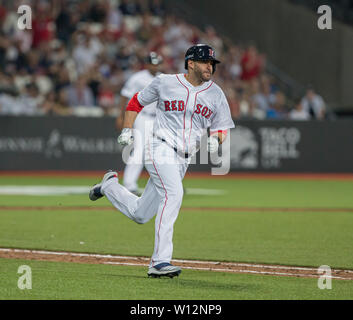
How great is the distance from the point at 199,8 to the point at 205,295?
81.2 ft

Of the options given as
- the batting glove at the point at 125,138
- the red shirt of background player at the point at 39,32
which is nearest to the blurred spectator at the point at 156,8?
the red shirt of background player at the point at 39,32

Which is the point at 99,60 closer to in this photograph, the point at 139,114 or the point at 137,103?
the point at 139,114

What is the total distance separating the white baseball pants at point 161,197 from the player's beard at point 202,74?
754 mm

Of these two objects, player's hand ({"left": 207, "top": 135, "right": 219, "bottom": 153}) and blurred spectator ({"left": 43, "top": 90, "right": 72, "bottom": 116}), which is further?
blurred spectator ({"left": 43, "top": 90, "right": 72, "bottom": 116})

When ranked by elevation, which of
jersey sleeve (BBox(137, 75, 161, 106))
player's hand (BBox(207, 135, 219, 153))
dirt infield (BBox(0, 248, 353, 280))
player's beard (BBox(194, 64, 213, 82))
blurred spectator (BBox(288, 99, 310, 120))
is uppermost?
blurred spectator (BBox(288, 99, 310, 120))

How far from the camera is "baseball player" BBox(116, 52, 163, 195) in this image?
49.9 feet

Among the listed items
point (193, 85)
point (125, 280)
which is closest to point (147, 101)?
point (193, 85)

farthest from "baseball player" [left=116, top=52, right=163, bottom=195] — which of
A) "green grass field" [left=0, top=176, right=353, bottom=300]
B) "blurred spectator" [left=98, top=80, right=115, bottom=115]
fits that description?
"blurred spectator" [left=98, top=80, right=115, bottom=115]

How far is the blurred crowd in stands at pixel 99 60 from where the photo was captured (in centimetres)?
2331

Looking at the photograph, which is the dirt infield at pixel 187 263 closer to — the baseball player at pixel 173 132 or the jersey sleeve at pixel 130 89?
the baseball player at pixel 173 132

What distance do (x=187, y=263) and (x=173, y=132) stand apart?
1.67 metres

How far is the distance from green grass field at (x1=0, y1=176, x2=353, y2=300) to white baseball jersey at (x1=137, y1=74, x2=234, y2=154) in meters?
1.41

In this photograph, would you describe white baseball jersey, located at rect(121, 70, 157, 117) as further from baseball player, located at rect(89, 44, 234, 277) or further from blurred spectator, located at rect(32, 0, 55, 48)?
blurred spectator, located at rect(32, 0, 55, 48)

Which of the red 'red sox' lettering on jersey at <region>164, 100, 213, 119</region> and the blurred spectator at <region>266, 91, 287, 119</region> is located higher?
the blurred spectator at <region>266, 91, 287, 119</region>
